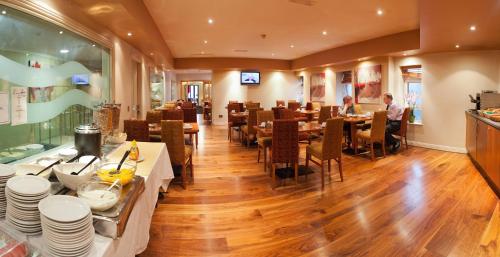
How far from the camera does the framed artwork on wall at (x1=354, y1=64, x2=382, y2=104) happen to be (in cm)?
811

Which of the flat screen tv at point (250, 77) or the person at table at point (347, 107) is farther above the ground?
the flat screen tv at point (250, 77)

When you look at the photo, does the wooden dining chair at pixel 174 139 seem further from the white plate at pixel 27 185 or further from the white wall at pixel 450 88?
the white wall at pixel 450 88

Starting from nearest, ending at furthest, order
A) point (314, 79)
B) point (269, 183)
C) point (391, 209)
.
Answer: point (391, 209) < point (269, 183) < point (314, 79)

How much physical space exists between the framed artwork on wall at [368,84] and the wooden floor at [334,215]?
3.53m

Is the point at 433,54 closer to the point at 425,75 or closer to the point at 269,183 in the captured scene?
the point at 425,75

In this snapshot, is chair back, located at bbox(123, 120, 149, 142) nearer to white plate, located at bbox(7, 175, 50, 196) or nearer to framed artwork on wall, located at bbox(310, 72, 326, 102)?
white plate, located at bbox(7, 175, 50, 196)

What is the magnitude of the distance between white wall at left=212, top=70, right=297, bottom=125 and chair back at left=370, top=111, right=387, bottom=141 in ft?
23.5

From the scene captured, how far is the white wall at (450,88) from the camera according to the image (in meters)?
6.29

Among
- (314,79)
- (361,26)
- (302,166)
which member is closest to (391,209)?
(302,166)

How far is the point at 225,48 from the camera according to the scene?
369 inches

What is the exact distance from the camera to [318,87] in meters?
11.1

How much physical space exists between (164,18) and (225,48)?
3.89 m

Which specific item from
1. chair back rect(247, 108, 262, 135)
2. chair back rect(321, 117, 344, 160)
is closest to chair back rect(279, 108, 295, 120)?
chair back rect(247, 108, 262, 135)

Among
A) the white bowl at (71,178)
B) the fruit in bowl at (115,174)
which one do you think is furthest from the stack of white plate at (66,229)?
the fruit in bowl at (115,174)
